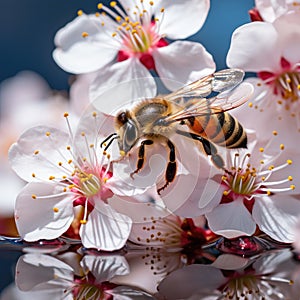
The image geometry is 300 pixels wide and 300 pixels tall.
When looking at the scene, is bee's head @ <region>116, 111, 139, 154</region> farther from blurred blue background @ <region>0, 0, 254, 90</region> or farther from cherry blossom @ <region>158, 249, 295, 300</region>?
blurred blue background @ <region>0, 0, 254, 90</region>

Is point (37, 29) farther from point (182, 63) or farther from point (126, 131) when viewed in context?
point (126, 131)

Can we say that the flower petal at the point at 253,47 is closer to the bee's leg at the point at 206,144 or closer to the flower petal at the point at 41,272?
the bee's leg at the point at 206,144

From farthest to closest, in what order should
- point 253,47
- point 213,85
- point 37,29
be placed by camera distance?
point 37,29 < point 253,47 < point 213,85

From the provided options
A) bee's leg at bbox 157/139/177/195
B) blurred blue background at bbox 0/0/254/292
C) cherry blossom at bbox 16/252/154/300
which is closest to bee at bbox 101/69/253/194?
bee's leg at bbox 157/139/177/195

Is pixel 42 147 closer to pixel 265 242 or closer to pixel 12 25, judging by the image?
pixel 265 242

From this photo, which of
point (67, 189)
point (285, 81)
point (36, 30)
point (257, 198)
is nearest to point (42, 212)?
→ point (67, 189)

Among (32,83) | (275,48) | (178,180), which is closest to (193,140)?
(178,180)
